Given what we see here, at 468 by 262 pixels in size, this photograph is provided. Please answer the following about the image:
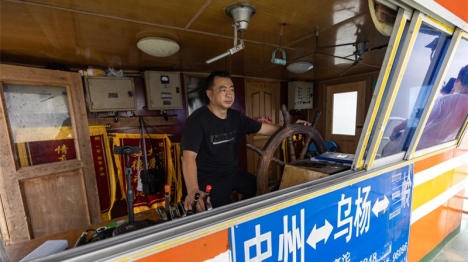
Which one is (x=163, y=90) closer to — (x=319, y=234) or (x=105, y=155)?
(x=105, y=155)

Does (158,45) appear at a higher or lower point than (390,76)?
higher

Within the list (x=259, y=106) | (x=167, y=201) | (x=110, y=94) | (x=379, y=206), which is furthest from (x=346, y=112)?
(x=110, y=94)

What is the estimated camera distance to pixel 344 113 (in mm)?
3990

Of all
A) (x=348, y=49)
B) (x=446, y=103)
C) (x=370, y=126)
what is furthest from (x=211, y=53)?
(x=446, y=103)

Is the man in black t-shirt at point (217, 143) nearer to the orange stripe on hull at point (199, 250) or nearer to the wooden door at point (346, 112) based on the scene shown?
the orange stripe on hull at point (199, 250)

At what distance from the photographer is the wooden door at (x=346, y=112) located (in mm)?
3676

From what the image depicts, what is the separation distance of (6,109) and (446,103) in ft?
12.2

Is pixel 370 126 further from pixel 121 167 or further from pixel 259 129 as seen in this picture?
pixel 121 167

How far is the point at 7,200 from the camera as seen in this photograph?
5.64 feet

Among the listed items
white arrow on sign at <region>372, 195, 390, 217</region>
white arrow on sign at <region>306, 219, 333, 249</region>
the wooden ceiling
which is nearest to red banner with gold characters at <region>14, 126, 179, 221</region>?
the wooden ceiling

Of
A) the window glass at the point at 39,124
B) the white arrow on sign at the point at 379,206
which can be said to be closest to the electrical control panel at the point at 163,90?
the window glass at the point at 39,124

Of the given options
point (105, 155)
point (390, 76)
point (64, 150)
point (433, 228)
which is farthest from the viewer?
point (105, 155)

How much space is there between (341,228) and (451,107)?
1535mm

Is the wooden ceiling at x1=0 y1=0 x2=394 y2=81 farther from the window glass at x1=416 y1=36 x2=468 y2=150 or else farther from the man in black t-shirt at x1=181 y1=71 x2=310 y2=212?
the window glass at x1=416 y1=36 x2=468 y2=150
